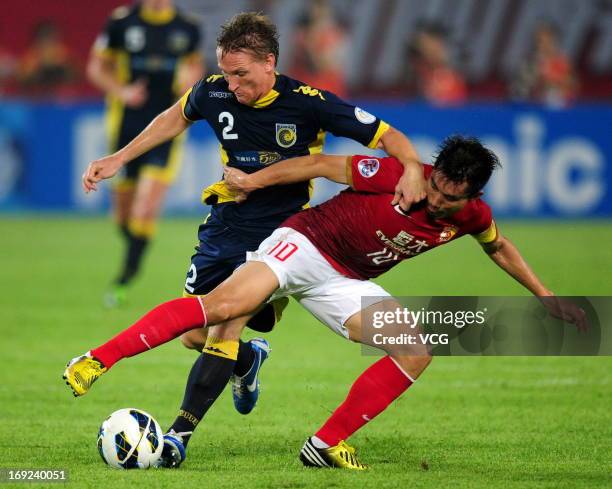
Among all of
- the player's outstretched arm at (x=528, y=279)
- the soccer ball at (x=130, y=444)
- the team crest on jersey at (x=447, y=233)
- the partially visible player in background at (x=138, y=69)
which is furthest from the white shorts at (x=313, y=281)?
the partially visible player in background at (x=138, y=69)

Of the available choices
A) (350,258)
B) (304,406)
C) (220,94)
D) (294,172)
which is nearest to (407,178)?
(350,258)

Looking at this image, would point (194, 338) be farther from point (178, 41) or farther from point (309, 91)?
point (178, 41)

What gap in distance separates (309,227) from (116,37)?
730 cm

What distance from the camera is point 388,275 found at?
13.7 m

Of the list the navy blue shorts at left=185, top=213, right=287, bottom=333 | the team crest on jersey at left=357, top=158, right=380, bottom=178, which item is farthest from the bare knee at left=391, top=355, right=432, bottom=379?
the navy blue shorts at left=185, top=213, right=287, bottom=333

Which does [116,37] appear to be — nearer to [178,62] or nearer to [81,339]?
[178,62]

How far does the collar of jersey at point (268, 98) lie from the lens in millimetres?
6211

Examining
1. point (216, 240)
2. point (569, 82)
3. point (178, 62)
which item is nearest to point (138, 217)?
point (178, 62)

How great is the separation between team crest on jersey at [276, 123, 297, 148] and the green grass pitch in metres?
1.53

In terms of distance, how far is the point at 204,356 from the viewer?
5965 mm

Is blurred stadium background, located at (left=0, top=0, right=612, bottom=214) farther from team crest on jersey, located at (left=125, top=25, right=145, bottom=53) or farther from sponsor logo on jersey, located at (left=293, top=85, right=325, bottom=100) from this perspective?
sponsor logo on jersey, located at (left=293, top=85, right=325, bottom=100)

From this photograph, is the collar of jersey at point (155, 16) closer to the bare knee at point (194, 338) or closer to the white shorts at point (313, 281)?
the bare knee at point (194, 338)

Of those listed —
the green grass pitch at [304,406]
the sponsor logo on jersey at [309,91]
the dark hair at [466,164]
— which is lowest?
the green grass pitch at [304,406]

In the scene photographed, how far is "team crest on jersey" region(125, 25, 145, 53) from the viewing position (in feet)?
41.6
